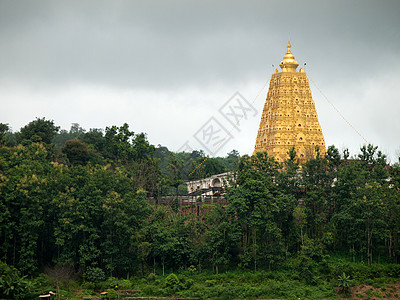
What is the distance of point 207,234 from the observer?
36781mm

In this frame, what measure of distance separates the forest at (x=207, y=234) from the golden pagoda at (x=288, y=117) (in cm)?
1039

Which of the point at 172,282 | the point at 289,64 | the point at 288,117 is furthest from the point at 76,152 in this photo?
the point at 289,64

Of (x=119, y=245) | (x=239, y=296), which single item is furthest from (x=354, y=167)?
(x=119, y=245)

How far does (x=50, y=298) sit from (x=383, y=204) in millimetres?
21203

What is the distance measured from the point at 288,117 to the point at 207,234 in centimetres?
1843

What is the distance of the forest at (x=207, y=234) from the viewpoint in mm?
33844

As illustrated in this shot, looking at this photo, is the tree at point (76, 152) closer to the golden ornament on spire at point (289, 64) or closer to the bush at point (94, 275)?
the bush at point (94, 275)

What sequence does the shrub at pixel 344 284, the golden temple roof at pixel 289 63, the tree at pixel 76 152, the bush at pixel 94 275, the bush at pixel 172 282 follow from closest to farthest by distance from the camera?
the shrub at pixel 344 284 < the bush at pixel 172 282 < the bush at pixel 94 275 < the tree at pixel 76 152 < the golden temple roof at pixel 289 63

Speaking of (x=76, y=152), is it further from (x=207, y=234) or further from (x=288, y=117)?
(x=288, y=117)

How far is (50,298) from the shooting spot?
31.1 meters

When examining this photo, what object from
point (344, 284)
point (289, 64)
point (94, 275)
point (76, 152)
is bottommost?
point (344, 284)

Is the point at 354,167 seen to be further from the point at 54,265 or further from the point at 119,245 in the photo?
the point at 54,265

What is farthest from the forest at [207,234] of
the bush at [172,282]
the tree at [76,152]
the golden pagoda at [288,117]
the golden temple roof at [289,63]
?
the golden temple roof at [289,63]

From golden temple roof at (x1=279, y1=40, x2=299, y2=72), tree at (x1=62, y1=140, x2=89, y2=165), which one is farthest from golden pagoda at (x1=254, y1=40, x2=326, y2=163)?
tree at (x1=62, y1=140, x2=89, y2=165)
